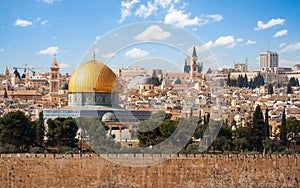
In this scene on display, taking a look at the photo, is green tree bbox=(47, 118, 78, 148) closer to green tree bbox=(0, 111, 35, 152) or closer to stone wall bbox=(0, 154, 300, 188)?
green tree bbox=(0, 111, 35, 152)

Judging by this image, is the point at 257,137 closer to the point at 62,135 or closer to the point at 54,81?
the point at 62,135

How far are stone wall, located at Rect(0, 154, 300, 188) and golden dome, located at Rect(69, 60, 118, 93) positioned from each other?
11.9 metres

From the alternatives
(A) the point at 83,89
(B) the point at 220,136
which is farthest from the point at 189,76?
(B) the point at 220,136

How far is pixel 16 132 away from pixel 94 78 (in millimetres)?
9219

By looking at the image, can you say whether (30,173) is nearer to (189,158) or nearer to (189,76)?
(189,158)

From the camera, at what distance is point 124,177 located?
603 inches

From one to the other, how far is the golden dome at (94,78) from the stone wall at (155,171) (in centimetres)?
1193

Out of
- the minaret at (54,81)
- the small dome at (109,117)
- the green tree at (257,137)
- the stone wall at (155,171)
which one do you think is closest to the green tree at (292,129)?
the green tree at (257,137)

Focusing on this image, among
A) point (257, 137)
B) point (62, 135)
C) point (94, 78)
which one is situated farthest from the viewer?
point (94, 78)


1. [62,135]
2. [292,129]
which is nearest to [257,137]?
[292,129]

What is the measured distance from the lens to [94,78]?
27375 mm

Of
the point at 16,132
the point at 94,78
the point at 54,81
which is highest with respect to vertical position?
the point at 54,81

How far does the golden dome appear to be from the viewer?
89.2ft

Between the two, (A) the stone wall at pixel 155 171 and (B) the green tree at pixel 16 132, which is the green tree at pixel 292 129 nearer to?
(A) the stone wall at pixel 155 171
